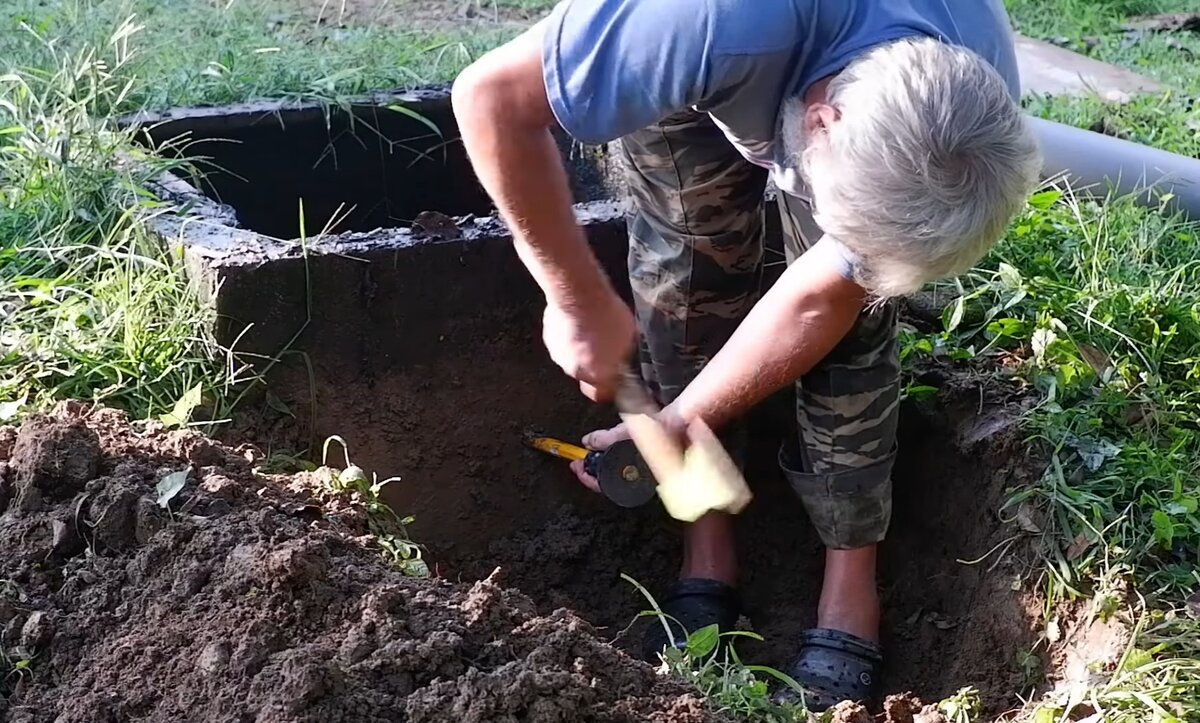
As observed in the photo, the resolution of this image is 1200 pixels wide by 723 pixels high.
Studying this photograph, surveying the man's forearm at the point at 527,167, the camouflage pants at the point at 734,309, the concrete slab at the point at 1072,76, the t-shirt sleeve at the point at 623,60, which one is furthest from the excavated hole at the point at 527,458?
the concrete slab at the point at 1072,76

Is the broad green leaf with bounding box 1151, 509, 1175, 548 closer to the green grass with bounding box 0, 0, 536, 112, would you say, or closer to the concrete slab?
the green grass with bounding box 0, 0, 536, 112

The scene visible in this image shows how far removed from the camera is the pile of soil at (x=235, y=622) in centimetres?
155

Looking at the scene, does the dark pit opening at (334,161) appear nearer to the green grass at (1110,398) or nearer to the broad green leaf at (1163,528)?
the green grass at (1110,398)

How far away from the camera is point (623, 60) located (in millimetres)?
1632

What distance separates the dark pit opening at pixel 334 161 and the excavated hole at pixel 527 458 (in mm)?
172

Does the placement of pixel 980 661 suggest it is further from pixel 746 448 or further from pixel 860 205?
pixel 860 205

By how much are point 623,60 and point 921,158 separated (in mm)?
406

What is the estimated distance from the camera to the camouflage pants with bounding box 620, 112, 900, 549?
219 cm

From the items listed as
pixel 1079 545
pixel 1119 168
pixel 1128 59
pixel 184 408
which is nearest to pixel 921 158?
pixel 1079 545

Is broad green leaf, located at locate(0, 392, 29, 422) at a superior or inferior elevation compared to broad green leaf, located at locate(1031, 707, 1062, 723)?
superior

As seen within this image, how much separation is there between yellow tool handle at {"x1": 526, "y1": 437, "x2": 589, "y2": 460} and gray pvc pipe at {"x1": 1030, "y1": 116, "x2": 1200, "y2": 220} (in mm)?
1460

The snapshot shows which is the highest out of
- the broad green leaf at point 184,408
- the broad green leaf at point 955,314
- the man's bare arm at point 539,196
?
the man's bare arm at point 539,196

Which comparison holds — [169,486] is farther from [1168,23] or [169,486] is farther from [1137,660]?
[1168,23]

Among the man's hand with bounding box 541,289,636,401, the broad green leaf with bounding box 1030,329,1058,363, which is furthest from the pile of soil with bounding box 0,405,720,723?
the broad green leaf with bounding box 1030,329,1058,363
